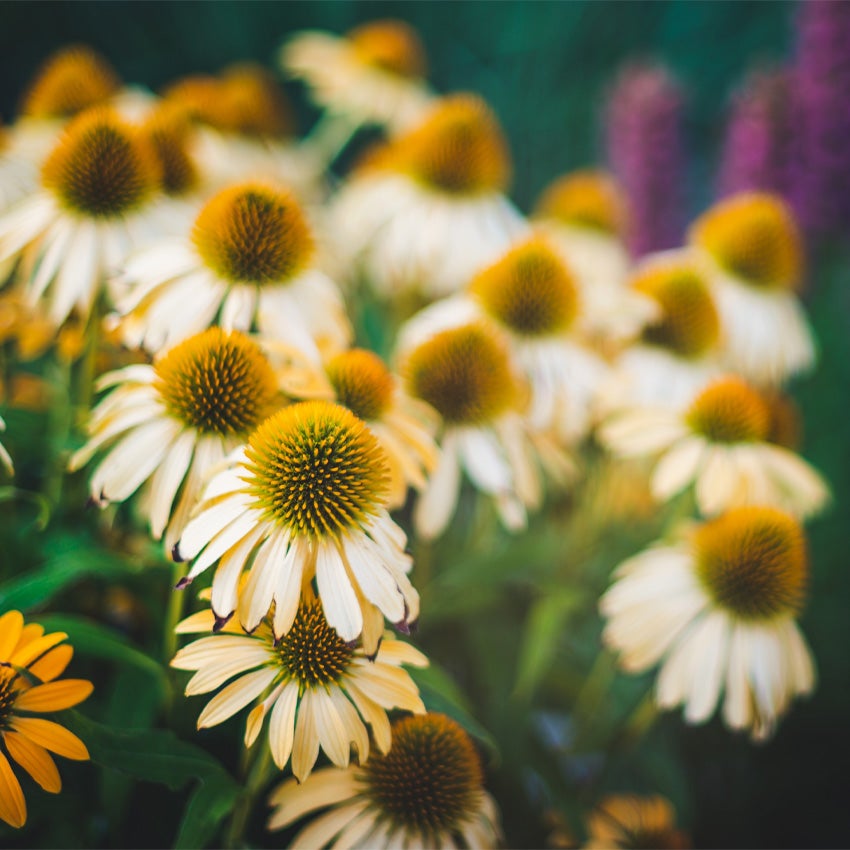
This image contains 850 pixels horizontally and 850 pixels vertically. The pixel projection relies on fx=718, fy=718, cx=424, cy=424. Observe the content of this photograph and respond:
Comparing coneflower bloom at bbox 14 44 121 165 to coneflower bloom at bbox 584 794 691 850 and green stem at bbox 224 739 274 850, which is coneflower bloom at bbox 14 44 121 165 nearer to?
green stem at bbox 224 739 274 850

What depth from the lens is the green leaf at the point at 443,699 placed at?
55 cm

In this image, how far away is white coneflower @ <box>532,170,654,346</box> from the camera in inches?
33.5

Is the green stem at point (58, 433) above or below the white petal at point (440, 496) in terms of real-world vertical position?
below

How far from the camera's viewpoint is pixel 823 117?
3.84ft

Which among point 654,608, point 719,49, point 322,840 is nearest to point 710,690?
point 654,608

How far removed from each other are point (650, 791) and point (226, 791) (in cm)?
66

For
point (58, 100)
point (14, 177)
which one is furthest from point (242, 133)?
point (14, 177)

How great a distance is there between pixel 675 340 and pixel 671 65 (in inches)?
75.4

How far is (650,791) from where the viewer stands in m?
0.96

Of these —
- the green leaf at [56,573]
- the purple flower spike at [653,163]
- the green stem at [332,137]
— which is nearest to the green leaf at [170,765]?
the green leaf at [56,573]

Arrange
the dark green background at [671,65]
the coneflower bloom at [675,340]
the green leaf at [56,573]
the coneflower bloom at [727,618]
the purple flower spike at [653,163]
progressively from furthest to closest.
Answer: the purple flower spike at [653,163] < the dark green background at [671,65] < the coneflower bloom at [675,340] < the coneflower bloom at [727,618] < the green leaf at [56,573]

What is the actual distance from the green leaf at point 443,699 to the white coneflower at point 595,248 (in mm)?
434

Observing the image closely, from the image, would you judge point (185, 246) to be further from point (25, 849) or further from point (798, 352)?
point (798, 352)

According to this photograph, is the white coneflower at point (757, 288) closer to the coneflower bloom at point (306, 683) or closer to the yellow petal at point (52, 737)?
the coneflower bloom at point (306, 683)
